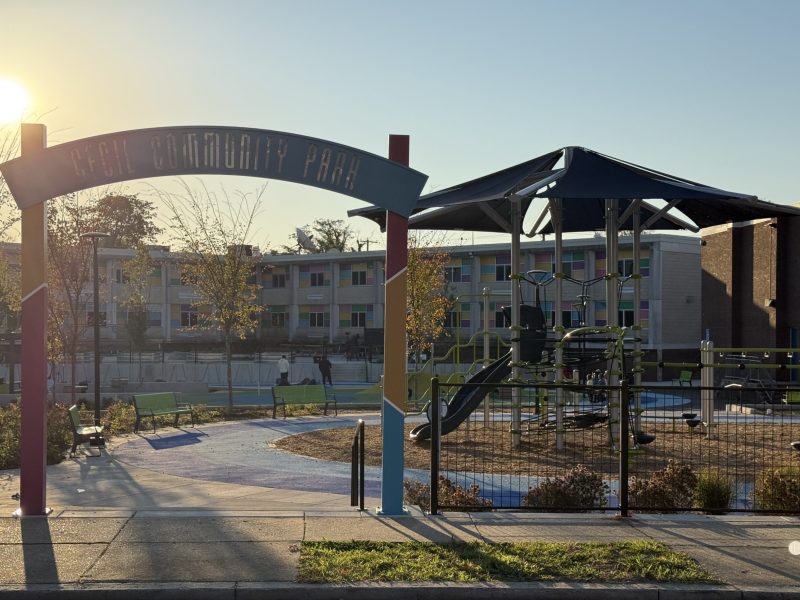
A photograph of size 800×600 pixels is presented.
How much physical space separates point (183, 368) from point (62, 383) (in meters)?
7.75

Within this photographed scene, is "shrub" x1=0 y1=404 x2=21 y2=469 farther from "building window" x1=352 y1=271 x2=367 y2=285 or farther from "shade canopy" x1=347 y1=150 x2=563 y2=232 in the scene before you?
"building window" x1=352 y1=271 x2=367 y2=285

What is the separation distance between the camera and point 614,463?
1473cm

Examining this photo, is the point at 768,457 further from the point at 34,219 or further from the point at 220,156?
the point at 34,219

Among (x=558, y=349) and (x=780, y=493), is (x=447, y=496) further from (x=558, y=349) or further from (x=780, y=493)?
(x=558, y=349)

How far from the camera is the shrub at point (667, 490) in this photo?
34.3 ft

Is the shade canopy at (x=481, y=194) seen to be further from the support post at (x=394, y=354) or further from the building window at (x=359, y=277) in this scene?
the building window at (x=359, y=277)

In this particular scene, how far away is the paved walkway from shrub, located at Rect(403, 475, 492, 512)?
385 mm

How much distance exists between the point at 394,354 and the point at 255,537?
2.52 metres

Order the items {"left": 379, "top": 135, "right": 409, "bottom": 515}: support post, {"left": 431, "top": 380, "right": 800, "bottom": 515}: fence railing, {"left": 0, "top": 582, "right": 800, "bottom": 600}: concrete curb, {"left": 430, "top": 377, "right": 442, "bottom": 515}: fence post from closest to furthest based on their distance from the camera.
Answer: {"left": 0, "top": 582, "right": 800, "bottom": 600}: concrete curb < {"left": 430, "top": 377, "right": 442, "bottom": 515}: fence post < {"left": 379, "top": 135, "right": 409, "bottom": 515}: support post < {"left": 431, "top": 380, "right": 800, "bottom": 515}: fence railing

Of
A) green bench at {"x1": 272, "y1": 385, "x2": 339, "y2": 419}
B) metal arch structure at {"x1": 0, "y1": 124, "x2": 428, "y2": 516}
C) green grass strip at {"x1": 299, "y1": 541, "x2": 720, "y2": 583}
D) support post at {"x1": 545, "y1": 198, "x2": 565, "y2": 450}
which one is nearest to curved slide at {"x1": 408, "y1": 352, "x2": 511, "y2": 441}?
support post at {"x1": 545, "y1": 198, "x2": 565, "y2": 450}

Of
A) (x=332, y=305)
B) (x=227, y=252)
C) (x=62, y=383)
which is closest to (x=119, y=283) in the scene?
(x=332, y=305)

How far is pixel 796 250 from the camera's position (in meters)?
35.7

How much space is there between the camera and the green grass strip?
7.57m

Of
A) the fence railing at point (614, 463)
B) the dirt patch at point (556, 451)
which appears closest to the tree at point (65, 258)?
the dirt patch at point (556, 451)
